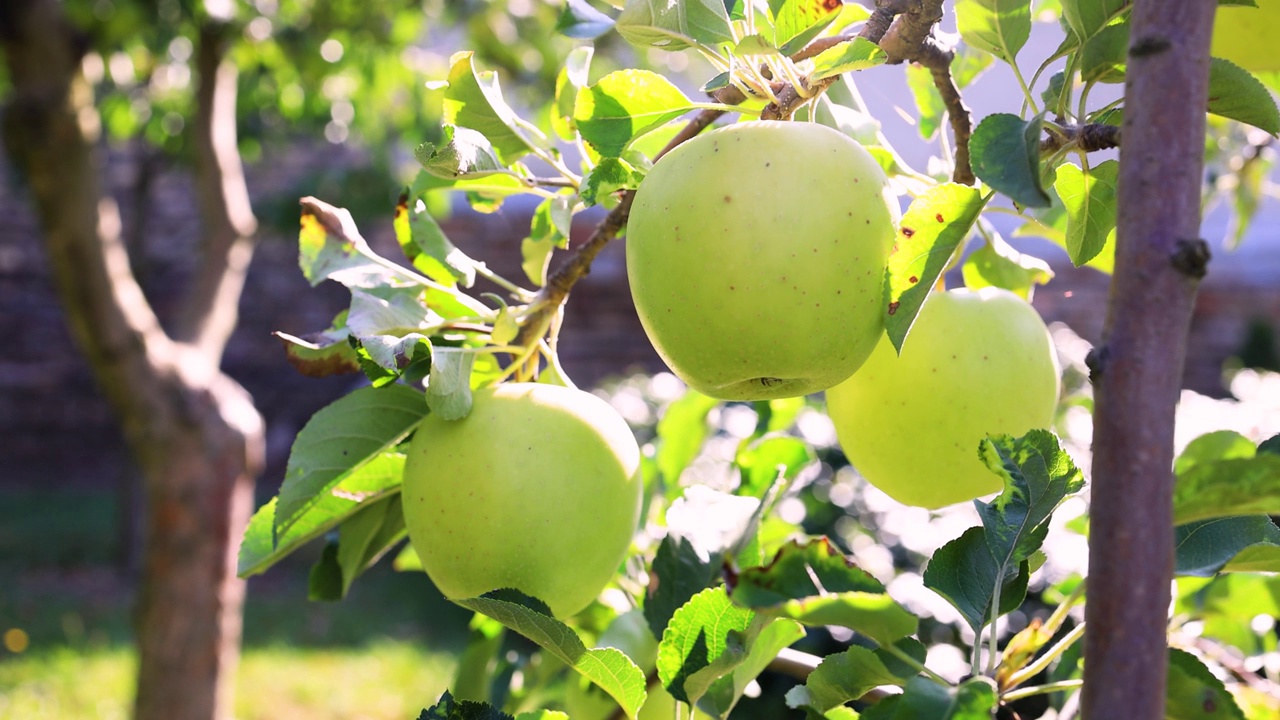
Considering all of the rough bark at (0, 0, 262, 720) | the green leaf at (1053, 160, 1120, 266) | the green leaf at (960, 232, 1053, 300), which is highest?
the green leaf at (1053, 160, 1120, 266)

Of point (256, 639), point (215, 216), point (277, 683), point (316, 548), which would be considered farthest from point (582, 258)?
point (316, 548)

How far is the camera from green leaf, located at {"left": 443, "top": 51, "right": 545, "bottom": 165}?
25.5 inches

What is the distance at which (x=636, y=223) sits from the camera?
0.53 meters

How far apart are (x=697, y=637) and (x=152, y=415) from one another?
2.05 metres

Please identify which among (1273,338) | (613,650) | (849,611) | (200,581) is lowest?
(200,581)

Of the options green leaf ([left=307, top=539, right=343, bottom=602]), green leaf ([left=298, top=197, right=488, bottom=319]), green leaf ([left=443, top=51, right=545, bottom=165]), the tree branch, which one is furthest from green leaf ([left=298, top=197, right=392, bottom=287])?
the tree branch

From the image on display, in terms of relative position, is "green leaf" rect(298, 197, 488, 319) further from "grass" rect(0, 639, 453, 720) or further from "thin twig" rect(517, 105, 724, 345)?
"grass" rect(0, 639, 453, 720)

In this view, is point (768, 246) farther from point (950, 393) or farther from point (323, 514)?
point (323, 514)

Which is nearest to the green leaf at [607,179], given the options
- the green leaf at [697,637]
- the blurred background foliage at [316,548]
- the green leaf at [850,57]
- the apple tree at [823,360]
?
the apple tree at [823,360]

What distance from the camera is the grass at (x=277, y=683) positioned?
2918 millimetres

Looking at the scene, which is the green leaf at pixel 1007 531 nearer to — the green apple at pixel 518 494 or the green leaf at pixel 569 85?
the green apple at pixel 518 494

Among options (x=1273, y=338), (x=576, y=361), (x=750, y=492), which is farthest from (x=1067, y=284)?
(x=750, y=492)

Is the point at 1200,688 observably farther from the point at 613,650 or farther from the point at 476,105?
the point at 476,105

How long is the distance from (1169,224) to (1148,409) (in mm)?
66
